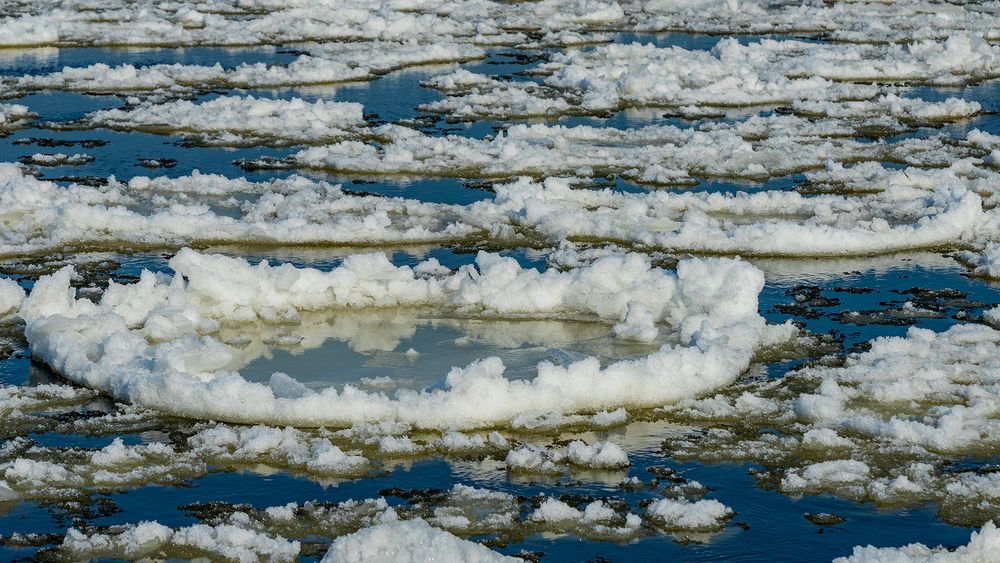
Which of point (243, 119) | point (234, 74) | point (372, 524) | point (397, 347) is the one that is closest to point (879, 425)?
point (372, 524)

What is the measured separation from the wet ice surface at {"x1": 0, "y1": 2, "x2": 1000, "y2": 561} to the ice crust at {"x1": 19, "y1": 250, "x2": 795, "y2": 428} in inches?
4.3

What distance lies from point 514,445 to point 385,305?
3215 mm

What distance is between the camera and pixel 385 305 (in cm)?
1273

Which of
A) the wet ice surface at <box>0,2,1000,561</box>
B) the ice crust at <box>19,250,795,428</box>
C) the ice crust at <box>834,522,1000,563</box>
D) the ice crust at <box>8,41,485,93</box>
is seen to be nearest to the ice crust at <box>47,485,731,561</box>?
the wet ice surface at <box>0,2,1000,561</box>

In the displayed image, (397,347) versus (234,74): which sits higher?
(234,74)

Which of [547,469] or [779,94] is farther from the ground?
[779,94]

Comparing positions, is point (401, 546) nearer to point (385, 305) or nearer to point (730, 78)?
point (385, 305)

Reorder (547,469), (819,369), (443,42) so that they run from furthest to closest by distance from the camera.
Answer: (443,42)
(819,369)
(547,469)

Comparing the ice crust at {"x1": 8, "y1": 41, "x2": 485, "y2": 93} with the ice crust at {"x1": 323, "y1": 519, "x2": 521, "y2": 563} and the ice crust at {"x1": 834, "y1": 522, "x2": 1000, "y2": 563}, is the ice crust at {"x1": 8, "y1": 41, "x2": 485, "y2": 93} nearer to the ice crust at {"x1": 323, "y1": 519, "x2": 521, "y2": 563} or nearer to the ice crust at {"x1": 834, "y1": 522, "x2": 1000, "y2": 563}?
the ice crust at {"x1": 323, "y1": 519, "x2": 521, "y2": 563}

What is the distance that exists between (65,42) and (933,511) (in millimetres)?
24973

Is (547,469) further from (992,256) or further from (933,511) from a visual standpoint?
(992,256)

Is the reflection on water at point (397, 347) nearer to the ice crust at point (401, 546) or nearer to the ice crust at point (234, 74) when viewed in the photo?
the ice crust at point (401, 546)

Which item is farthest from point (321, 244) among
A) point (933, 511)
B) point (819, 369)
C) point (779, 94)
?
point (779, 94)

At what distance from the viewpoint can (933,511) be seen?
899cm
